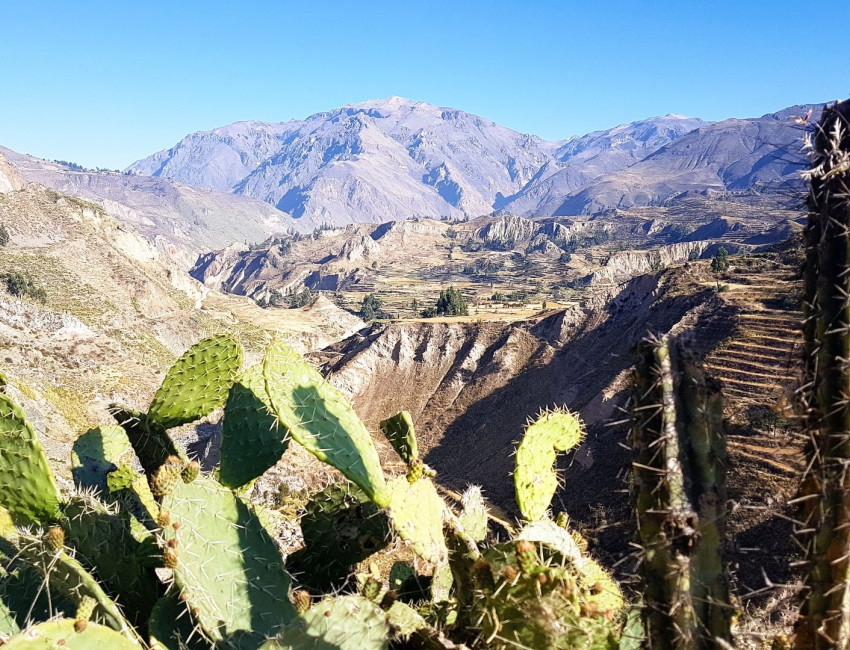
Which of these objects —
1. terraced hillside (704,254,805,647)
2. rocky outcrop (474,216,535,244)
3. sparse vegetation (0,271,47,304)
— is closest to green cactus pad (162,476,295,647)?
terraced hillside (704,254,805,647)

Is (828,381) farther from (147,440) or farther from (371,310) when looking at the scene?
(371,310)

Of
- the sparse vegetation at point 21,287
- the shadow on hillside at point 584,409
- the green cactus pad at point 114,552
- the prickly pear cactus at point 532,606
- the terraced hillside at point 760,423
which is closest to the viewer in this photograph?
the prickly pear cactus at point 532,606

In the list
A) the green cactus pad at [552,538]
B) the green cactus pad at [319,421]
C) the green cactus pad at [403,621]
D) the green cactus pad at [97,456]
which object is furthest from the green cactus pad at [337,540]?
the green cactus pad at [97,456]

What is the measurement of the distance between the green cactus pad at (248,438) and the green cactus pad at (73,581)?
0.84 meters

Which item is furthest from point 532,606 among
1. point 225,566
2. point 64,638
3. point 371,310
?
point 371,310

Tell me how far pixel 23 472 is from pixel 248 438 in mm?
1178

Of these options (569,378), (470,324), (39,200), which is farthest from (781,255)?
(39,200)

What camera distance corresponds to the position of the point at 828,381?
2066 millimetres

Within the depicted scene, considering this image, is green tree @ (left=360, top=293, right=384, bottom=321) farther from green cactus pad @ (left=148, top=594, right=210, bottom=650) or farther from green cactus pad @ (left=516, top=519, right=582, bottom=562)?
green cactus pad @ (left=516, top=519, right=582, bottom=562)

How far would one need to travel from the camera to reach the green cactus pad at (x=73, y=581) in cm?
288

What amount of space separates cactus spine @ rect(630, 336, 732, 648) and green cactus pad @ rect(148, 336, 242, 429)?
2.75m

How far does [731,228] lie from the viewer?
13988cm

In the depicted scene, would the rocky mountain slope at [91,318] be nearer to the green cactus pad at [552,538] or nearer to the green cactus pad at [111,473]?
the green cactus pad at [111,473]

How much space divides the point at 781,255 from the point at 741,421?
1171 inches
